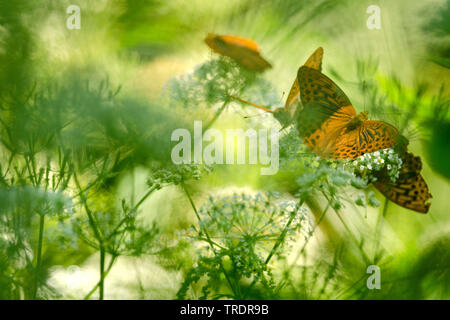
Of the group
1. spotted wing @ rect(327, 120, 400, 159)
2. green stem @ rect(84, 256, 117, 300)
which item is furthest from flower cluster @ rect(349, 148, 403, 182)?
green stem @ rect(84, 256, 117, 300)

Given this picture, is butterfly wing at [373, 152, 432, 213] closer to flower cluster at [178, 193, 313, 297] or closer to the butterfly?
flower cluster at [178, 193, 313, 297]

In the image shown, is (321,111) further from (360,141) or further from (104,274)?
(104,274)

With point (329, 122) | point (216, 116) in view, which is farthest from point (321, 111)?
point (216, 116)

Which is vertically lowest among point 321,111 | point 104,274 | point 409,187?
point 104,274

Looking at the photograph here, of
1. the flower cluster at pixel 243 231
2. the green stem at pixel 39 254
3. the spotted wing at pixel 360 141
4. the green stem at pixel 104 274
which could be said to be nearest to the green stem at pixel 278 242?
the flower cluster at pixel 243 231

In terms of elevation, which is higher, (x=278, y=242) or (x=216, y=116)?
(x=216, y=116)

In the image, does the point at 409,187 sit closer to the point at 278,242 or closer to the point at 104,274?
the point at 278,242
